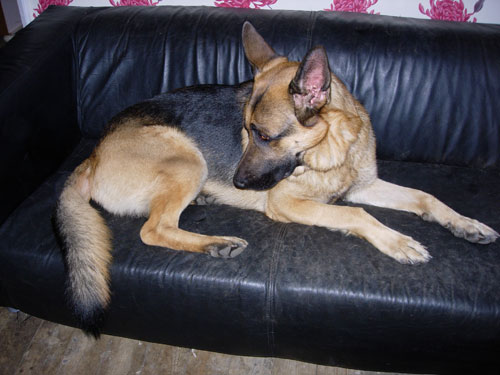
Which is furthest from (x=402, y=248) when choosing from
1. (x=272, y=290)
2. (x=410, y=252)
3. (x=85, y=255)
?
(x=85, y=255)

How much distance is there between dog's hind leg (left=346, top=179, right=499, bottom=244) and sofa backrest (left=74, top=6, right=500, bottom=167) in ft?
1.45

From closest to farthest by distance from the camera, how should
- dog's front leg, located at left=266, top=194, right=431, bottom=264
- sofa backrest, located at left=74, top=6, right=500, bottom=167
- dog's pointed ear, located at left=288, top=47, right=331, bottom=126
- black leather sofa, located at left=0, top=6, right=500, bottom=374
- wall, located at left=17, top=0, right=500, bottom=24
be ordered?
1. dog's pointed ear, located at left=288, top=47, right=331, bottom=126
2. black leather sofa, located at left=0, top=6, right=500, bottom=374
3. dog's front leg, located at left=266, top=194, right=431, bottom=264
4. sofa backrest, located at left=74, top=6, right=500, bottom=167
5. wall, located at left=17, top=0, right=500, bottom=24

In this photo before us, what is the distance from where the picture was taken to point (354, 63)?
2469 mm

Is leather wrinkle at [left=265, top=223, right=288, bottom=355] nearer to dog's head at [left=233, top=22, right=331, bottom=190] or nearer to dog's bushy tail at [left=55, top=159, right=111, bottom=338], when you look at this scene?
dog's head at [left=233, top=22, right=331, bottom=190]

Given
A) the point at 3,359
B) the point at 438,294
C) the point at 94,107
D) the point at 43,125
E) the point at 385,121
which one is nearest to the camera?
the point at 438,294

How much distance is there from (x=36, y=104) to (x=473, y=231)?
94.0 inches

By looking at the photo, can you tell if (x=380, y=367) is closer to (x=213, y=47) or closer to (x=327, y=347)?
(x=327, y=347)

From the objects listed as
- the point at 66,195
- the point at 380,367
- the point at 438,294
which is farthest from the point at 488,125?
the point at 66,195

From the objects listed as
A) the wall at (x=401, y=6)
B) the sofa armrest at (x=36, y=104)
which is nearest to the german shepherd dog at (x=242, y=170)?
the sofa armrest at (x=36, y=104)

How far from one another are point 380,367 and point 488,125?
1.53 metres

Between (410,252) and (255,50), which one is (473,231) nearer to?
(410,252)

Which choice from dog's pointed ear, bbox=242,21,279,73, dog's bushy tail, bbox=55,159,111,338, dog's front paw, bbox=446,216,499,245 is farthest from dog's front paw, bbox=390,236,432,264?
dog's bushy tail, bbox=55,159,111,338

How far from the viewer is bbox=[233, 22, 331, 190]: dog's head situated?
1813 millimetres

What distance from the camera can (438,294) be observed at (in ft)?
5.53
